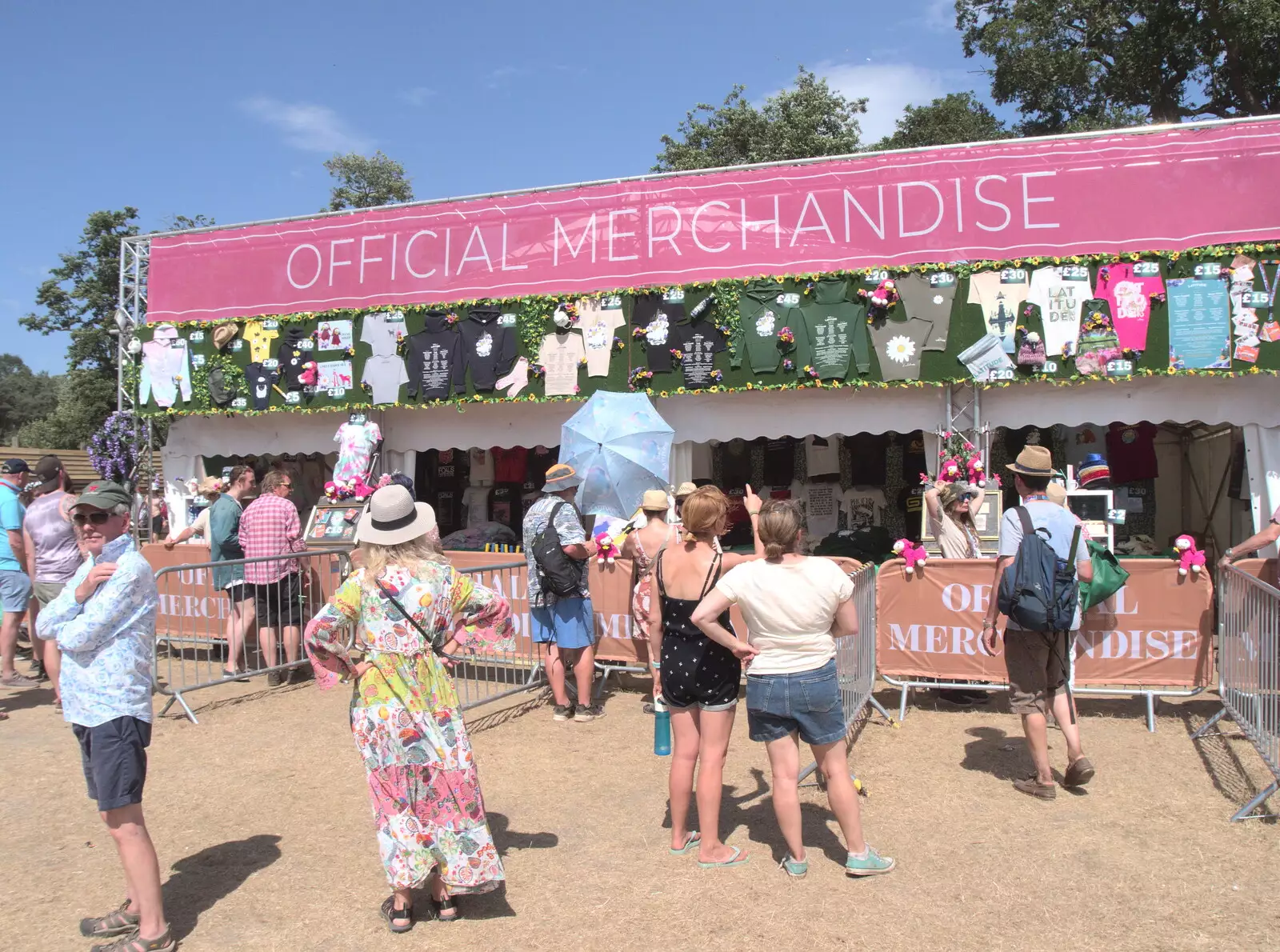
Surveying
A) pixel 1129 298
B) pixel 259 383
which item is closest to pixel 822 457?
pixel 1129 298

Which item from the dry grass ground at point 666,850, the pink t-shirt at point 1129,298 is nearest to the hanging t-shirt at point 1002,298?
the pink t-shirt at point 1129,298

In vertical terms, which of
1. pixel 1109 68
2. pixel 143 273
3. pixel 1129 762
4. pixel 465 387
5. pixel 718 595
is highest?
pixel 1109 68

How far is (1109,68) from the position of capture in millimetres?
21469

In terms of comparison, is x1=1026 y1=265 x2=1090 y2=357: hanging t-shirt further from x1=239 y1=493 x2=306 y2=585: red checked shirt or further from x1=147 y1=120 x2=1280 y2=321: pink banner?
x1=239 y1=493 x2=306 y2=585: red checked shirt

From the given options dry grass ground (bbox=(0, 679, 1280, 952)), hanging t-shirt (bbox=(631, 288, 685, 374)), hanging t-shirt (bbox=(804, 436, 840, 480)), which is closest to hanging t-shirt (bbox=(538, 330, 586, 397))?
hanging t-shirt (bbox=(631, 288, 685, 374))

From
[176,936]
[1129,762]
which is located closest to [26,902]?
[176,936]

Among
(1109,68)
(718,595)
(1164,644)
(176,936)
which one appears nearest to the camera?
(176,936)

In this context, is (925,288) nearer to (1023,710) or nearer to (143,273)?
(1023,710)

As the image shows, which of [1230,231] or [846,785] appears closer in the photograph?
[846,785]

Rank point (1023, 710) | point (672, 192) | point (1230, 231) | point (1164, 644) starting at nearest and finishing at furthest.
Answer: point (1023, 710)
point (1164, 644)
point (1230, 231)
point (672, 192)

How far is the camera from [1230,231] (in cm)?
943

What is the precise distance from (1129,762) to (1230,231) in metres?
6.14

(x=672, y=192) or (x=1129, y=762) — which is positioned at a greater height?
(x=672, y=192)

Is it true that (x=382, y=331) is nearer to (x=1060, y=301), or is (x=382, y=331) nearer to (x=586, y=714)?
(x=586, y=714)
